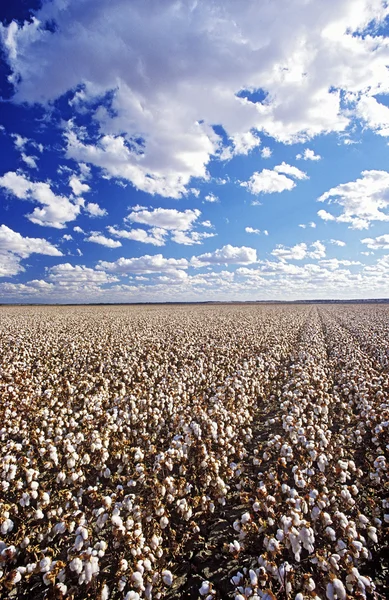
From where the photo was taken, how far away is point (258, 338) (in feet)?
78.0

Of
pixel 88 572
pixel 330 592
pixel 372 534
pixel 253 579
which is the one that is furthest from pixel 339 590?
pixel 88 572

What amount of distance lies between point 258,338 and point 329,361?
7.11 meters

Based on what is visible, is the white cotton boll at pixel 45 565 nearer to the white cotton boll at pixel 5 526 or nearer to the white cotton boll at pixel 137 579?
the white cotton boll at pixel 5 526

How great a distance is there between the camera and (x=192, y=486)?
650 cm

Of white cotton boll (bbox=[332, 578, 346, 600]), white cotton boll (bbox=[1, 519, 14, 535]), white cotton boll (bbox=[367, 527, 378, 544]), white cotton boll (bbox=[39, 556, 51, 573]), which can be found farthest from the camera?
white cotton boll (bbox=[367, 527, 378, 544])

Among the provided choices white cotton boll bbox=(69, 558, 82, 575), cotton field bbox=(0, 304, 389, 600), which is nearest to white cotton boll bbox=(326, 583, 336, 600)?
cotton field bbox=(0, 304, 389, 600)

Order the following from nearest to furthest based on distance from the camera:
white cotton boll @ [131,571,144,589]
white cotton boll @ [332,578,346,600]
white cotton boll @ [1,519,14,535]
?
white cotton boll @ [332,578,346,600] < white cotton boll @ [131,571,144,589] < white cotton boll @ [1,519,14,535]

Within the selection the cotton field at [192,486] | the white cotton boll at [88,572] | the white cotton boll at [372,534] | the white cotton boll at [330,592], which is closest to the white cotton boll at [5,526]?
the cotton field at [192,486]

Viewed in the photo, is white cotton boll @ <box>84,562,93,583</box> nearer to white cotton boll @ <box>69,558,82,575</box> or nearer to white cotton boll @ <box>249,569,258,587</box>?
white cotton boll @ <box>69,558,82,575</box>

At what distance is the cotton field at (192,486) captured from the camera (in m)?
4.26

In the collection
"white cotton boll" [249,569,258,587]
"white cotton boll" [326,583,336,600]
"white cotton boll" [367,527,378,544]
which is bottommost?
"white cotton boll" [367,527,378,544]

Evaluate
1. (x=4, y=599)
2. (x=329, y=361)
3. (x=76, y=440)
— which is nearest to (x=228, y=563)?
(x=4, y=599)

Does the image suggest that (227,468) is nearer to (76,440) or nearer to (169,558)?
(169,558)

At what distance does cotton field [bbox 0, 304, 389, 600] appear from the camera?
4.26 m
